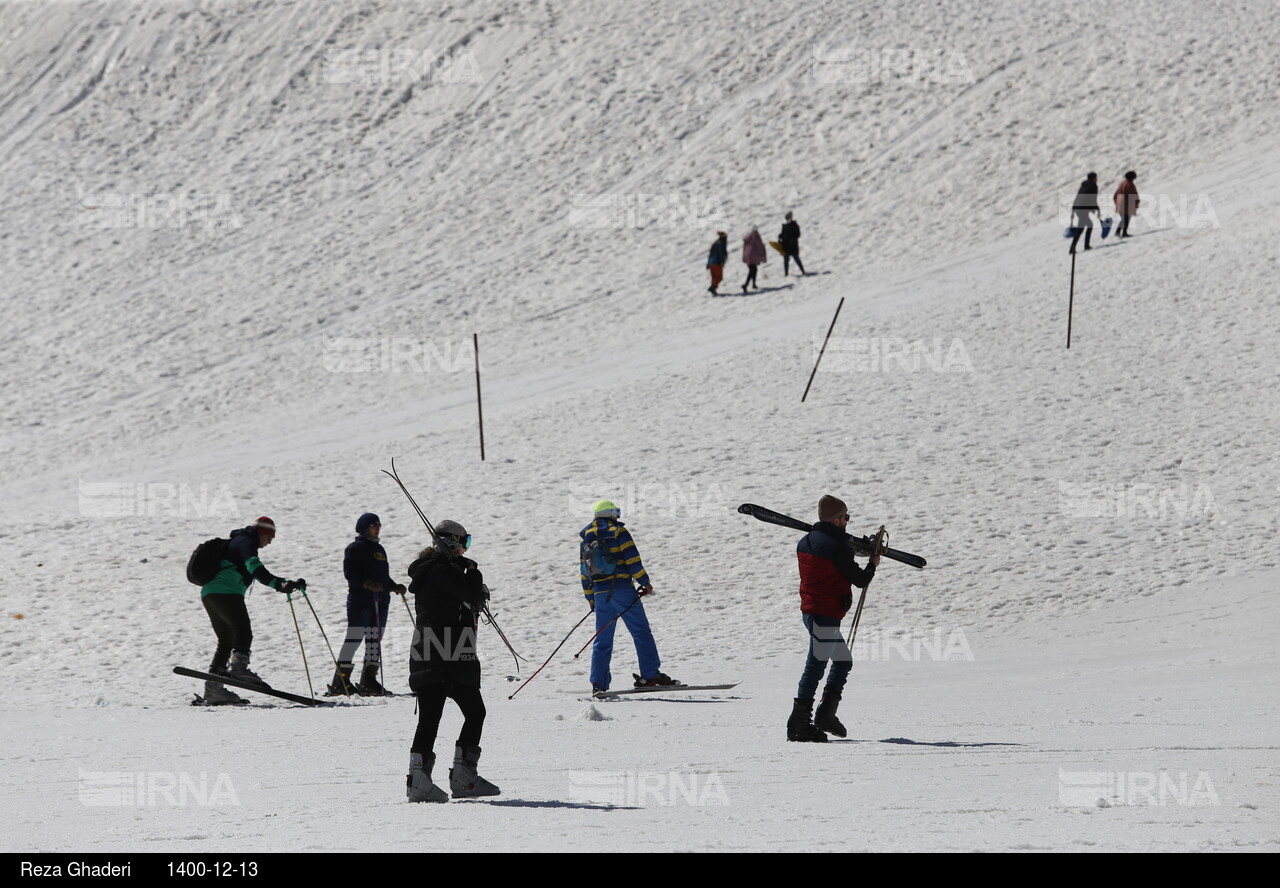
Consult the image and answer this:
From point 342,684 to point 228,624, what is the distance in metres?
0.98

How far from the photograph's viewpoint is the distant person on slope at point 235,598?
10539 millimetres

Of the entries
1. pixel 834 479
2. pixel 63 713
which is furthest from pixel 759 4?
pixel 63 713

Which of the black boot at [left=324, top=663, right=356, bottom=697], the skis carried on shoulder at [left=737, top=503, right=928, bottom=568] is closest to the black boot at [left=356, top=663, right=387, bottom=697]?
the black boot at [left=324, top=663, right=356, bottom=697]

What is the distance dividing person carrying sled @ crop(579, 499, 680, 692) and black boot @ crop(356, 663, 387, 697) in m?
1.75

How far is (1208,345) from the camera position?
20.0 m

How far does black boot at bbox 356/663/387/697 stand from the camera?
10836mm

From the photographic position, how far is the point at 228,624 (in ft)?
35.1

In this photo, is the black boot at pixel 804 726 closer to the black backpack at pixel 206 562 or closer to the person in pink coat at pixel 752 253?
the black backpack at pixel 206 562

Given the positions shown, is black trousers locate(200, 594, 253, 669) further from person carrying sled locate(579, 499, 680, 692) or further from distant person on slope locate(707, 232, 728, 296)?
distant person on slope locate(707, 232, 728, 296)

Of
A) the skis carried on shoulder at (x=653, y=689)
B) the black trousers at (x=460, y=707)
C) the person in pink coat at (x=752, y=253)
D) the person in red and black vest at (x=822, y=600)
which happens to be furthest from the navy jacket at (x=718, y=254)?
the black trousers at (x=460, y=707)

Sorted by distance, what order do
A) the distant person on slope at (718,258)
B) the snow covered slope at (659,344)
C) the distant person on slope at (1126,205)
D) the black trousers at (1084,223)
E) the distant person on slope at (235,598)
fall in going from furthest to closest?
1. the distant person on slope at (718,258)
2. the distant person on slope at (1126,205)
3. the black trousers at (1084,223)
4. the snow covered slope at (659,344)
5. the distant person on slope at (235,598)

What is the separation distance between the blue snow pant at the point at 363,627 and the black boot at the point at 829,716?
4.04 metres

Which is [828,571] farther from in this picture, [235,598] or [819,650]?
[235,598]

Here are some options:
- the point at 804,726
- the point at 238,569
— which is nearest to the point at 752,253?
the point at 238,569
